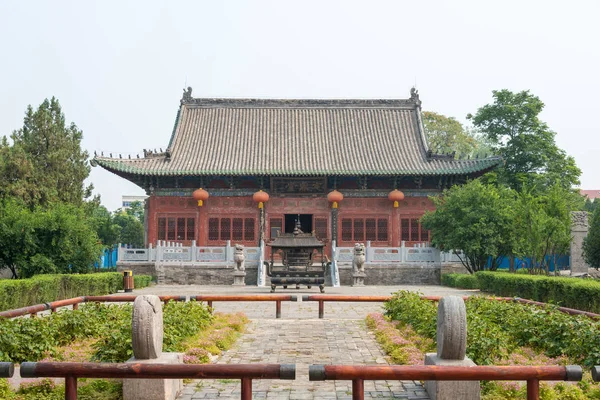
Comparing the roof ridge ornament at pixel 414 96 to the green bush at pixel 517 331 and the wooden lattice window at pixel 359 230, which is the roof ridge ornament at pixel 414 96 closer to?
the wooden lattice window at pixel 359 230

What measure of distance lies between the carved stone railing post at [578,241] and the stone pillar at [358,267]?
9.56 m

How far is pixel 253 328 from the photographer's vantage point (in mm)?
11953

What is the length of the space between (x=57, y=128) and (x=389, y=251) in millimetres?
17309

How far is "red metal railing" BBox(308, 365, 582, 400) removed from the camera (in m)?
5.14

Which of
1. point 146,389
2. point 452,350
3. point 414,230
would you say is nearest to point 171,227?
point 414,230

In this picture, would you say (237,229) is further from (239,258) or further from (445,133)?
(445,133)

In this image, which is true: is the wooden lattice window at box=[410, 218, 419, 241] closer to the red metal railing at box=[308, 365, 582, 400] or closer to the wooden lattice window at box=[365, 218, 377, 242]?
the wooden lattice window at box=[365, 218, 377, 242]

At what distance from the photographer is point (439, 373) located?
5184 mm

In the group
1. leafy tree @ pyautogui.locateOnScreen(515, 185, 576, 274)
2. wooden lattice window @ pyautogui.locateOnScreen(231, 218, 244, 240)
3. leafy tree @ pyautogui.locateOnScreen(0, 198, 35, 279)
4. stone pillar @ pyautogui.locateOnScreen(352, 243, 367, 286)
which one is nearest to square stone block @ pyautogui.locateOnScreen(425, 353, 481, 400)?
leafy tree @ pyautogui.locateOnScreen(515, 185, 576, 274)

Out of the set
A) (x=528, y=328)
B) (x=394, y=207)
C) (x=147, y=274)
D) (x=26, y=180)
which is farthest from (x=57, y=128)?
(x=528, y=328)

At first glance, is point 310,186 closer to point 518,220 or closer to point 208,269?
point 208,269

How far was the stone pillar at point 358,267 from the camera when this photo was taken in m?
A: 26.2

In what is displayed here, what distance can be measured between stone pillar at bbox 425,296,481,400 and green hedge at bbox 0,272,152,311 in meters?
10.7

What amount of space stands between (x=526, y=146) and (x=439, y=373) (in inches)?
1274
